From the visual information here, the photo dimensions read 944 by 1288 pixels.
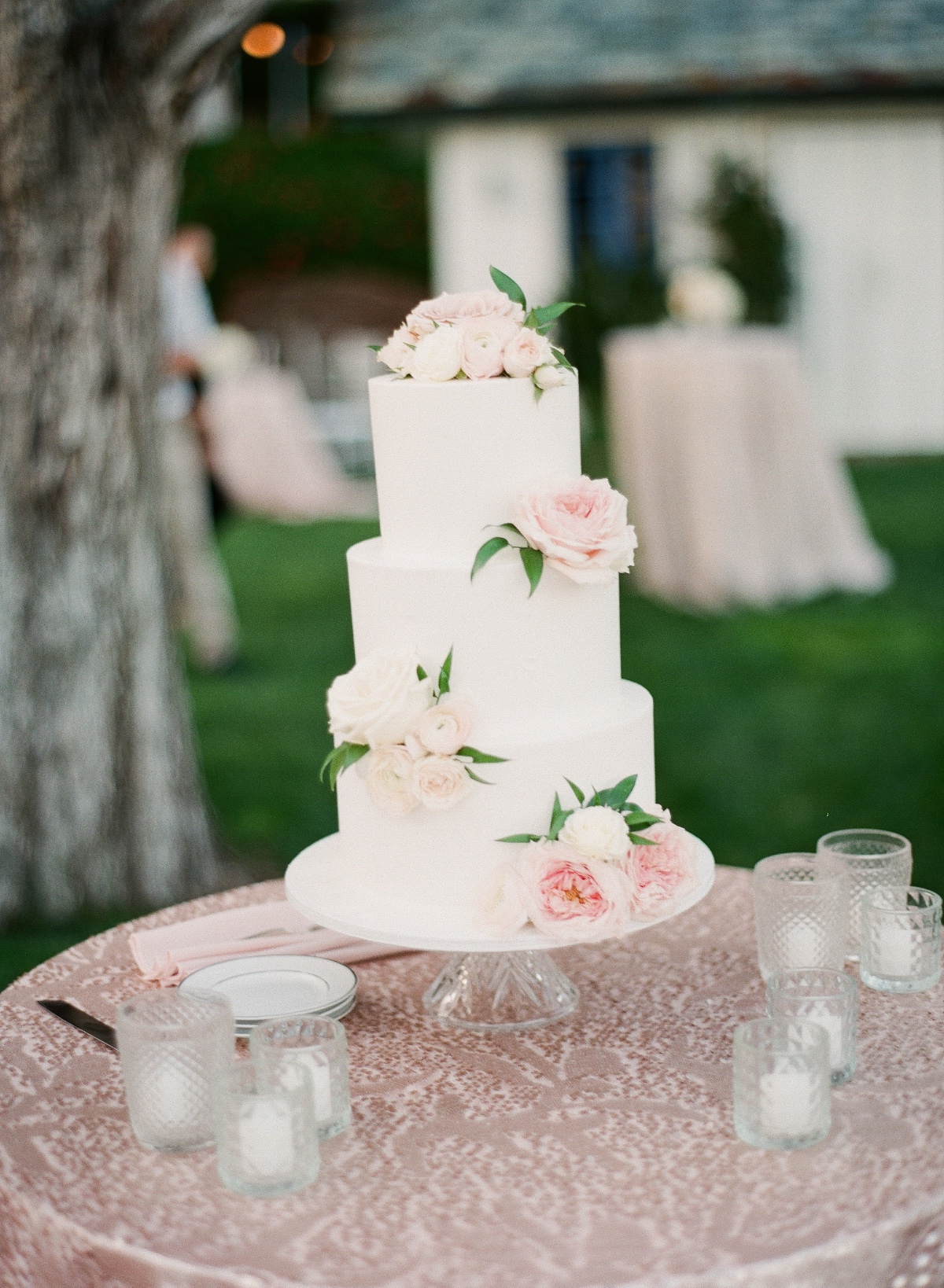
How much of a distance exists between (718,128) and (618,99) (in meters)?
0.97

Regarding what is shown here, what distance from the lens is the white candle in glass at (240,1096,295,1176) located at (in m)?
1.48

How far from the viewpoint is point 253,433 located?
36.7 feet

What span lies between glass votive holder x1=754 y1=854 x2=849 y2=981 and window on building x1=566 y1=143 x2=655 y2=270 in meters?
11.8

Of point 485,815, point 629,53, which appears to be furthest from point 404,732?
point 629,53

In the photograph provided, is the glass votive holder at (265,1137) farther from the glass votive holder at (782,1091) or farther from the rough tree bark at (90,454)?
the rough tree bark at (90,454)

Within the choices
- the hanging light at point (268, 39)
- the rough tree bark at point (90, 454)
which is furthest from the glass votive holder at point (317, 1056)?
the hanging light at point (268, 39)

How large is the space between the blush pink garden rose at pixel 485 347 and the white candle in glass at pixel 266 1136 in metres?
0.86

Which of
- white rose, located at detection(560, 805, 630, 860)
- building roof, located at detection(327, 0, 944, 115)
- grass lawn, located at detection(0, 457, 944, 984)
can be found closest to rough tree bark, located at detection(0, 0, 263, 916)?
grass lawn, located at detection(0, 457, 944, 984)

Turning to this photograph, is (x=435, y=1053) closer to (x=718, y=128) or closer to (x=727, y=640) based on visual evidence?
(x=727, y=640)

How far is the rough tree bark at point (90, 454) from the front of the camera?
325cm

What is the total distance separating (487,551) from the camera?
69.3 inches

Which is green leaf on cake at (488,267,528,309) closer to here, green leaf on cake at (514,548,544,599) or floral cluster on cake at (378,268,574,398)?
floral cluster on cake at (378,268,574,398)

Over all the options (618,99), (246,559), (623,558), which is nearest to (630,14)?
(618,99)

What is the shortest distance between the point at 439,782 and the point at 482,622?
204 millimetres
